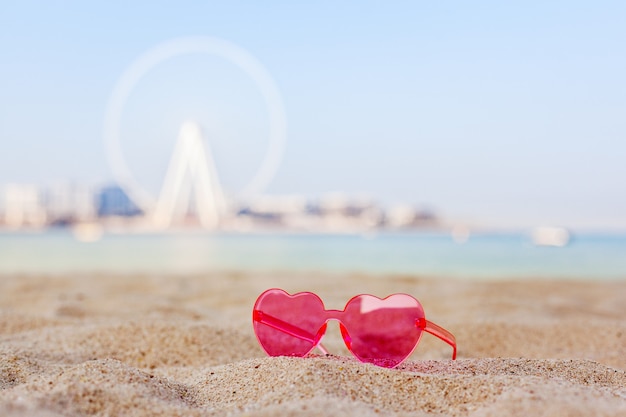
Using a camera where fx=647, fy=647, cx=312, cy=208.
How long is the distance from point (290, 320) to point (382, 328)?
9.3 inches

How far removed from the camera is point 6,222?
40.6 metres

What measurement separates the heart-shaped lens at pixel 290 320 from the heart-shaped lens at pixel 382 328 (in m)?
0.08

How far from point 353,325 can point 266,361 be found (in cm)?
24

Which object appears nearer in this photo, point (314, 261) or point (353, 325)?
point (353, 325)

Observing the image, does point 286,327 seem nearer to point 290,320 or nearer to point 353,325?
point 290,320

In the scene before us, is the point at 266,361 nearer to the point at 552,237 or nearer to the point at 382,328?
the point at 382,328

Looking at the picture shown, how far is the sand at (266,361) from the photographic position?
4.09ft

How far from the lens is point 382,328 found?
1.64 m

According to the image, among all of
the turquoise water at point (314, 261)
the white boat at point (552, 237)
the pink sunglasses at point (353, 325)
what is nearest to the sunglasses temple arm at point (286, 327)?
the pink sunglasses at point (353, 325)

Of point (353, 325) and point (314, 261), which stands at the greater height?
point (353, 325)

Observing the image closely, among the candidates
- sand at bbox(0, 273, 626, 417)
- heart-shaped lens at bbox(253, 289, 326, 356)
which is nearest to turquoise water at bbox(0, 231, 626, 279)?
sand at bbox(0, 273, 626, 417)

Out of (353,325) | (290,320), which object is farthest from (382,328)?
(290,320)

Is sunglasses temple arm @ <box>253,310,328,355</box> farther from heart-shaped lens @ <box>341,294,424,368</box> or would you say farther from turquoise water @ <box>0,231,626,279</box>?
turquoise water @ <box>0,231,626,279</box>

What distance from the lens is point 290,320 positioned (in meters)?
1.67
